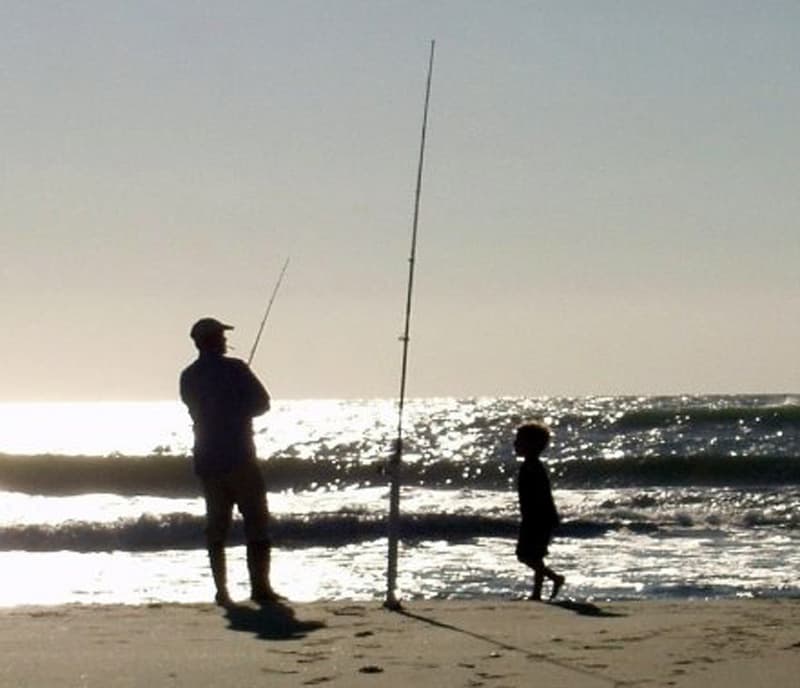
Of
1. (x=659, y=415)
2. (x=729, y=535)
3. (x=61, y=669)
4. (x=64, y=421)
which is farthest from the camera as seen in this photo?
(x=64, y=421)

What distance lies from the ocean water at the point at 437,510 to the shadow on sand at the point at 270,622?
1.32 meters

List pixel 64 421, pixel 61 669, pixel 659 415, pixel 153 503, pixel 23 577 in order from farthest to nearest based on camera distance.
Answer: pixel 64 421 < pixel 659 415 < pixel 153 503 < pixel 23 577 < pixel 61 669

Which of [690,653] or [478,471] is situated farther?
[478,471]

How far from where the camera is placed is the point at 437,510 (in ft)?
70.6

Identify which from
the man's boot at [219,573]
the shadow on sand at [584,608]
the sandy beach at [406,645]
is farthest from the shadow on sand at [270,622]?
the shadow on sand at [584,608]

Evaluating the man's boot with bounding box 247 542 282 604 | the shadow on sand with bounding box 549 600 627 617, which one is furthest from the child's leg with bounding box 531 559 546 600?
the man's boot with bounding box 247 542 282 604

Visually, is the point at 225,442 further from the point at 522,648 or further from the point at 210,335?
the point at 522,648

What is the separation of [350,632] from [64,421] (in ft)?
196

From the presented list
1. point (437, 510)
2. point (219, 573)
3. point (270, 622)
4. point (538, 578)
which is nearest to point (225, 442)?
point (219, 573)

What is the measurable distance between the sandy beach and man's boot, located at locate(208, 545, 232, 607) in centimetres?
30

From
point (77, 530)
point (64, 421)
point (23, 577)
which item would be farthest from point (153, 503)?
point (64, 421)

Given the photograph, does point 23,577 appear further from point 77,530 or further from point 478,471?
point 478,471

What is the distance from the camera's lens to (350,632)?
6461 mm

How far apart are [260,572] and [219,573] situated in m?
0.19
